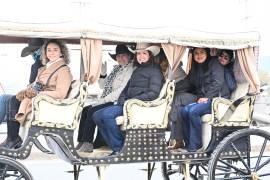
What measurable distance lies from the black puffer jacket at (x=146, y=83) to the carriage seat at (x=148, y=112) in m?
0.07

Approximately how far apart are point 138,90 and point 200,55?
1001 millimetres

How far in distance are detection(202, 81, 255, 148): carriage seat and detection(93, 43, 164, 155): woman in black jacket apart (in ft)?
2.22

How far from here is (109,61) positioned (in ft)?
22.4

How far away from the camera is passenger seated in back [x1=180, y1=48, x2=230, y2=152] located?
588cm

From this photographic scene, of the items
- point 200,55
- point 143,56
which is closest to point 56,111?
point 143,56

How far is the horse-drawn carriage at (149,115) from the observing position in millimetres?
5109

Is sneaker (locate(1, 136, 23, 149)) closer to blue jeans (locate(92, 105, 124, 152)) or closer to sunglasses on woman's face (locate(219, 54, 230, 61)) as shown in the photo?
blue jeans (locate(92, 105, 124, 152))

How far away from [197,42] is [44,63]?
1643 mm

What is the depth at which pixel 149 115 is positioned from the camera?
18.2 ft

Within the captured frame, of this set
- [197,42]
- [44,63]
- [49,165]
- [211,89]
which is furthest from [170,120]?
[49,165]

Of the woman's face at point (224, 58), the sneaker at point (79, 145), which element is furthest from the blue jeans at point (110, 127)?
the woman's face at point (224, 58)

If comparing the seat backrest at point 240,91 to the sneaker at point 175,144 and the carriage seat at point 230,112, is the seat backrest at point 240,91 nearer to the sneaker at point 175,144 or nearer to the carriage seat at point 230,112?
the carriage seat at point 230,112

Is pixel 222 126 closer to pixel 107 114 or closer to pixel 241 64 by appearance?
pixel 241 64

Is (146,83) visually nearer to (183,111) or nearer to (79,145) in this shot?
(183,111)
